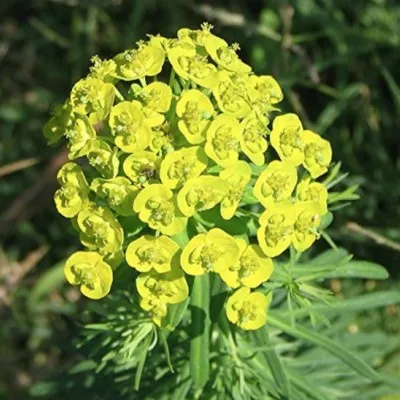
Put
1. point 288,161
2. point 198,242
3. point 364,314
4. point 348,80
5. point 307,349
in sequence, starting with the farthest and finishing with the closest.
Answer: point 348,80 < point 364,314 < point 307,349 < point 288,161 < point 198,242

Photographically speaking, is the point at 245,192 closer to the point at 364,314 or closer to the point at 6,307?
the point at 364,314

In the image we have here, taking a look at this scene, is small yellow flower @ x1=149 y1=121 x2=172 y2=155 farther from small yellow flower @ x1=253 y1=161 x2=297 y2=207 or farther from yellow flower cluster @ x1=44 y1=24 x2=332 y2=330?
small yellow flower @ x1=253 y1=161 x2=297 y2=207

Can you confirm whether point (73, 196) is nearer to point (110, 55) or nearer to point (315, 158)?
point (315, 158)

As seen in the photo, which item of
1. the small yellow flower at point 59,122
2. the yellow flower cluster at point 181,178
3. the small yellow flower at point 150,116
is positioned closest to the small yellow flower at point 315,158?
the yellow flower cluster at point 181,178

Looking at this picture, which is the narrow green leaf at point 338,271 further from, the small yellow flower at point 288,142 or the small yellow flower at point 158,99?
the small yellow flower at point 158,99

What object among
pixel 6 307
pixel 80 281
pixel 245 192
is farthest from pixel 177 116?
pixel 6 307

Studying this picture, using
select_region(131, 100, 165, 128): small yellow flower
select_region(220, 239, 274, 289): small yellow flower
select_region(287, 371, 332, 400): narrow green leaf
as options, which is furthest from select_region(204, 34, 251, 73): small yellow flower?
select_region(287, 371, 332, 400): narrow green leaf

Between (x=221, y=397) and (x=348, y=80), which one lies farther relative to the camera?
(x=348, y=80)
